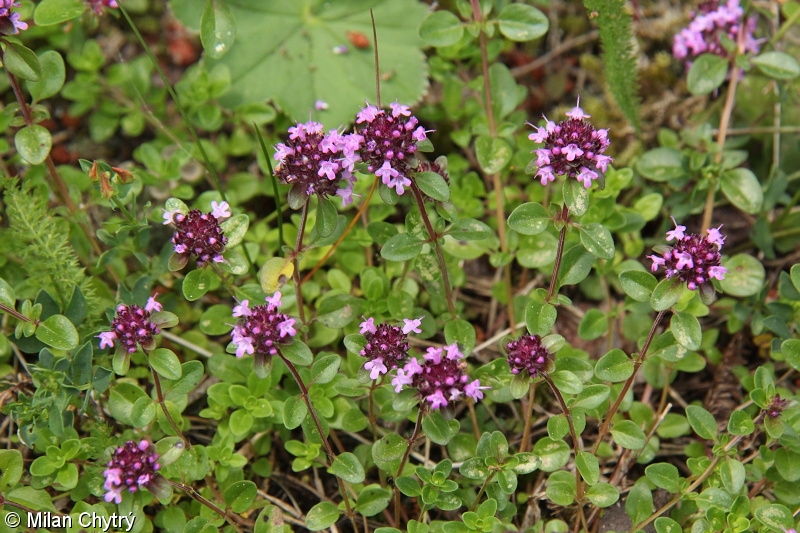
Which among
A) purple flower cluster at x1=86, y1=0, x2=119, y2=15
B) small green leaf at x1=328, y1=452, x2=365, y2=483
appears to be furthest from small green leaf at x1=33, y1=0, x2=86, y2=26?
small green leaf at x1=328, y1=452, x2=365, y2=483

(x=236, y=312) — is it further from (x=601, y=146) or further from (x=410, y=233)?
(x=601, y=146)

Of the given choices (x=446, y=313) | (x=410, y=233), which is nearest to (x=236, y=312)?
(x=410, y=233)

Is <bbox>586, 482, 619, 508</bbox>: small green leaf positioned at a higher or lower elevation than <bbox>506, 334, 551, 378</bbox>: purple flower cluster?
lower

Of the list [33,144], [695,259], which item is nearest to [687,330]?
[695,259]

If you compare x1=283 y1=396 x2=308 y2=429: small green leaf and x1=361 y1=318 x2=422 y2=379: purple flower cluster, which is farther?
x1=283 y1=396 x2=308 y2=429: small green leaf

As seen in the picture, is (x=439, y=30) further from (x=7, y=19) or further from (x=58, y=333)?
(x=58, y=333)

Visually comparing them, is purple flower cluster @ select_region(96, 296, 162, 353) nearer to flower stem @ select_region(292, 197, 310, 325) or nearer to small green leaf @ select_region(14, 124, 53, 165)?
flower stem @ select_region(292, 197, 310, 325)


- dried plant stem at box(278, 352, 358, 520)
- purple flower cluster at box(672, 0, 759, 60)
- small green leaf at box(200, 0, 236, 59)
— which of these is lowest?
dried plant stem at box(278, 352, 358, 520)
